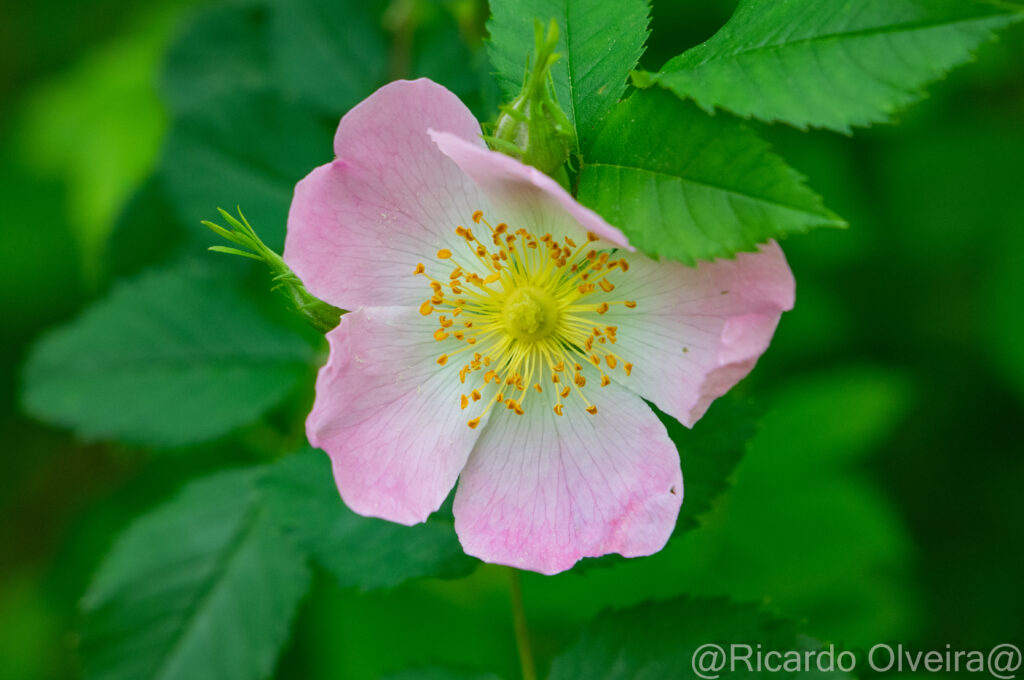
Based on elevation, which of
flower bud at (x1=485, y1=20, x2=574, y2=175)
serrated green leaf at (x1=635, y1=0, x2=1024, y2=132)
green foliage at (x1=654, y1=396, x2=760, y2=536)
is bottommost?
green foliage at (x1=654, y1=396, x2=760, y2=536)

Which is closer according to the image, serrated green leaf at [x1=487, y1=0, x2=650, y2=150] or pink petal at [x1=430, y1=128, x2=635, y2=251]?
pink petal at [x1=430, y1=128, x2=635, y2=251]

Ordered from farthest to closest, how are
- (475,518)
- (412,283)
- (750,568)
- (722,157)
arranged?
(750,568) → (412,283) → (475,518) → (722,157)

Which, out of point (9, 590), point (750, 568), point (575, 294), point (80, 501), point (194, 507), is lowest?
point (9, 590)

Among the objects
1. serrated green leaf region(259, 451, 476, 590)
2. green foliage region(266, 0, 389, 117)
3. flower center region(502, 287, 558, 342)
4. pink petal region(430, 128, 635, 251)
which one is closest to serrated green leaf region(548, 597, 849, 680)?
serrated green leaf region(259, 451, 476, 590)

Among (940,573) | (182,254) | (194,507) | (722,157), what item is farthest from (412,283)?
(940,573)

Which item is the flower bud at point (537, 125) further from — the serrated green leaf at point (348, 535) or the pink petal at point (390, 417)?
the serrated green leaf at point (348, 535)

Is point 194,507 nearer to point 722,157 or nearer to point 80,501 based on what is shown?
point 722,157

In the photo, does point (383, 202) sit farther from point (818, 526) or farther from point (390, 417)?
point (818, 526)

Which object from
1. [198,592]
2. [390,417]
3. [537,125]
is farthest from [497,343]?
[198,592]

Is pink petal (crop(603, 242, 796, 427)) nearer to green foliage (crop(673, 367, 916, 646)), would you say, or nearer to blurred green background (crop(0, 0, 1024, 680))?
blurred green background (crop(0, 0, 1024, 680))
